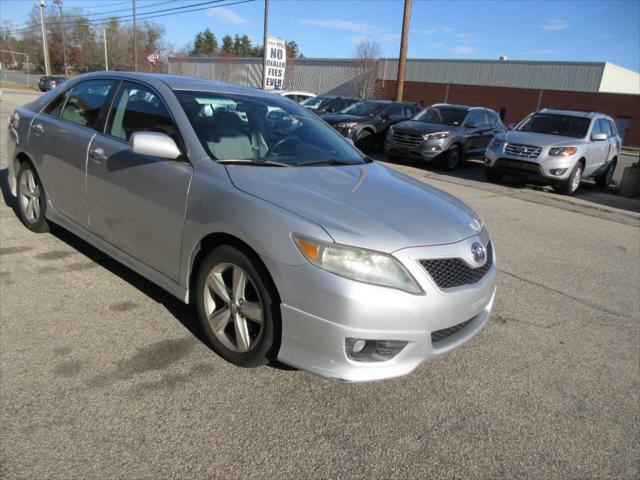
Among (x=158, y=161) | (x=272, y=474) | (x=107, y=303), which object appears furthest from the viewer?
(x=107, y=303)

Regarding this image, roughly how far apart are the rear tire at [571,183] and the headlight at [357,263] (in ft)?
31.0

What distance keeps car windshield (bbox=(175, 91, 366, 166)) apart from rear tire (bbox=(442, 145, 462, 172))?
903 cm

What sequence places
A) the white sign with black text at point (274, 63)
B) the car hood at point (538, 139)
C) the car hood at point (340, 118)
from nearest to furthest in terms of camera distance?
the car hood at point (538, 139)
the car hood at point (340, 118)
the white sign with black text at point (274, 63)

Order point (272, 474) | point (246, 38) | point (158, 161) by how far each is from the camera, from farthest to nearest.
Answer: point (246, 38) < point (158, 161) < point (272, 474)

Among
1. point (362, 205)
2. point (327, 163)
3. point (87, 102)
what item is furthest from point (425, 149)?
point (362, 205)

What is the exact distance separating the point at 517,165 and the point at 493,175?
0.85m

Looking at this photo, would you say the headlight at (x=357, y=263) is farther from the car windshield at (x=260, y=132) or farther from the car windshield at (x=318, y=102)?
the car windshield at (x=318, y=102)

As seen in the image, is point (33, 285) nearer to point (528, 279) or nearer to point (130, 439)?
point (130, 439)

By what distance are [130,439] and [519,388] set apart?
221 cm

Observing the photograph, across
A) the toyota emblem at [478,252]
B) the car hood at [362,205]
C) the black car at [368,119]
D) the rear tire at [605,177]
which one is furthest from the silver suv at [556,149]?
the toyota emblem at [478,252]

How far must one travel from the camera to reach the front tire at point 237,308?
2582mm

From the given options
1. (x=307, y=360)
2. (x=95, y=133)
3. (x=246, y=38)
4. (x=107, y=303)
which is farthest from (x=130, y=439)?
(x=246, y=38)

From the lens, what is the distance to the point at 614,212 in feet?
30.7

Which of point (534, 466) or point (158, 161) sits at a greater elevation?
point (158, 161)
